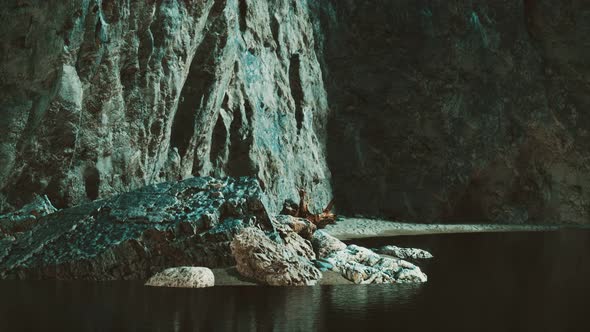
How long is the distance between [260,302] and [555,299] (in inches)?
112

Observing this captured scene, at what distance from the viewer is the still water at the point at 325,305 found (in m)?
5.38

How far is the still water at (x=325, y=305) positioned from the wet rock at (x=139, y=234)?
617 mm

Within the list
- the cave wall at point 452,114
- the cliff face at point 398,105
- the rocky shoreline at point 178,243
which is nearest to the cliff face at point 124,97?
the cliff face at point 398,105

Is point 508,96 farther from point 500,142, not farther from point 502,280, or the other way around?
point 502,280

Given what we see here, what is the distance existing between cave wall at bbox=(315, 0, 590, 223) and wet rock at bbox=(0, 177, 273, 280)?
1299 centimetres

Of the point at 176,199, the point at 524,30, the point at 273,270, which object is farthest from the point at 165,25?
the point at 524,30

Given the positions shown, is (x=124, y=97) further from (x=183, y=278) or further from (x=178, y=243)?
(x=183, y=278)

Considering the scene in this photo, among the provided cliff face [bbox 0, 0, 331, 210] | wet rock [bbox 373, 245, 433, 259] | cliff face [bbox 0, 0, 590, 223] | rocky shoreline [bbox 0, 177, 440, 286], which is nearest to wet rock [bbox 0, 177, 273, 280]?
rocky shoreline [bbox 0, 177, 440, 286]

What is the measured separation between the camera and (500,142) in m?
23.1

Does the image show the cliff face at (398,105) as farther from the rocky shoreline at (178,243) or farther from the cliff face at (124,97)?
the rocky shoreline at (178,243)

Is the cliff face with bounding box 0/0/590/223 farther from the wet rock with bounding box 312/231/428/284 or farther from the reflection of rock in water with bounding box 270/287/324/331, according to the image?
the reflection of rock in water with bounding box 270/287/324/331

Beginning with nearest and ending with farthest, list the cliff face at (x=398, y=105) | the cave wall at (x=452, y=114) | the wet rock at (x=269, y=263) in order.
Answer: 1. the wet rock at (x=269, y=263)
2. the cliff face at (x=398, y=105)
3. the cave wall at (x=452, y=114)

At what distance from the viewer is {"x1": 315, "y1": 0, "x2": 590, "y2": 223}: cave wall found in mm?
22594

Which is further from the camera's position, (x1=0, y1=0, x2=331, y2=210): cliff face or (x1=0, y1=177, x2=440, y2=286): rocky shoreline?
(x1=0, y1=0, x2=331, y2=210): cliff face
